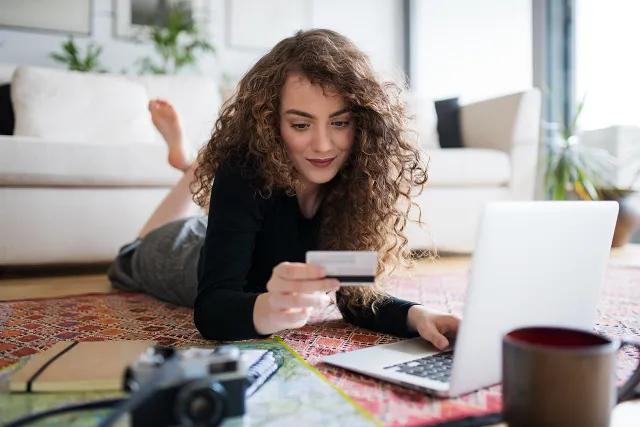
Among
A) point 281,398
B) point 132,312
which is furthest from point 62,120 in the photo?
point 281,398

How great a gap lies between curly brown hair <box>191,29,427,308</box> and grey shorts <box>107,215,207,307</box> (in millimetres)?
384

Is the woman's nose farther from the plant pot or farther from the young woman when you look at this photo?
the plant pot

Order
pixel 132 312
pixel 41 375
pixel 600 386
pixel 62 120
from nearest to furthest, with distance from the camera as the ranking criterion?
pixel 600 386 < pixel 41 375 < pixel 132 312 < pixel 62 120

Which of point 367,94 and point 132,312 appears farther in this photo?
Answer: point 132,312

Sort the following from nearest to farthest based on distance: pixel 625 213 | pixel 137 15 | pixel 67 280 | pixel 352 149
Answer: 1. pixel 352 149
2. pixel 67 280
3. pixel 625 213
4. pixel 137 15

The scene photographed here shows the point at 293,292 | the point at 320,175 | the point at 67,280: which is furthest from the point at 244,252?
the point at 67,280

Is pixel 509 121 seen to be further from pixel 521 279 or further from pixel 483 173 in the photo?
pixel 521 279

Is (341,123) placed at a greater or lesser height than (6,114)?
lesser

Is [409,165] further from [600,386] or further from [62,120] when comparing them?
[62,120]

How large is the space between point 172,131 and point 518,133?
1623 mm

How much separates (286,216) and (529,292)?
20.9 inches

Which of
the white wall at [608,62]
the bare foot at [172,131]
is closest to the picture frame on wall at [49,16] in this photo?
the bare foot at [172,131]

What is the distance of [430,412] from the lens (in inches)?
27.5

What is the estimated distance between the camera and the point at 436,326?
972mm
